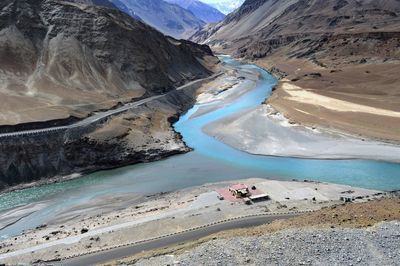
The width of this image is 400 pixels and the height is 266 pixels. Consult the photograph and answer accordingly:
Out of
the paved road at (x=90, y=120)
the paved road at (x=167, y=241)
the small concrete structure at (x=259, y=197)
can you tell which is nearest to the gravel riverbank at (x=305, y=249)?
the paved road at (x=167, y=241)

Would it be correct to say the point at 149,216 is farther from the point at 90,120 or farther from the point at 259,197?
the point at 90,120

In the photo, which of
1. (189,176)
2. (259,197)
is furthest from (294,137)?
(259,197)

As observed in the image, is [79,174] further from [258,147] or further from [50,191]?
[258,147]

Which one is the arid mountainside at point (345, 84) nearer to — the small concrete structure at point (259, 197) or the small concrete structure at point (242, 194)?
the small concrete structure at point (242, 194)

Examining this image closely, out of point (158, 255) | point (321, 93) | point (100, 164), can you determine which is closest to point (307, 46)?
point (321, 93)

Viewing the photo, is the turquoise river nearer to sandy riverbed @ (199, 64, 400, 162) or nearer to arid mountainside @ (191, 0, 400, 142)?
sandy riverbed @ (199, 64, 400, 162)


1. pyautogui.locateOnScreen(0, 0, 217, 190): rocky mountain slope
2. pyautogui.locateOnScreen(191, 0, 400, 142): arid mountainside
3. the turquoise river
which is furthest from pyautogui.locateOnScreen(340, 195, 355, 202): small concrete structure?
pyautogui.locateOnScreen(0, 0, 217, 190): rocky mountain slope
